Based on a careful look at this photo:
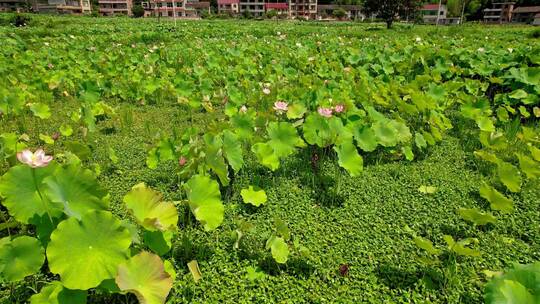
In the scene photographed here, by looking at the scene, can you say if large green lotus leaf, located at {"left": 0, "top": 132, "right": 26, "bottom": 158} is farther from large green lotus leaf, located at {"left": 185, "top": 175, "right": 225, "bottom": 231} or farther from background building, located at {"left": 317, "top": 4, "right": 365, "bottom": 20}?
background building, located at {"left": 317, "top": 4, "right": 365, "bottom": 20}

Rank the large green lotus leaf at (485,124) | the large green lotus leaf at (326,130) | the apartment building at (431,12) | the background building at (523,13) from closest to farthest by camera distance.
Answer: the large green lotus leaf at (326,130) → the large green lotus leaf at (485,124) → the background building at (523,13) → the apartment building at (431,12)

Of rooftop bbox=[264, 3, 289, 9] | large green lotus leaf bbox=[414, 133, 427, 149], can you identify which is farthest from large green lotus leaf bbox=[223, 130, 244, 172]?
rooftop bbox=[264, 3, 289, 9]

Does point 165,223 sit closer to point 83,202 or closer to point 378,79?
point 83,202

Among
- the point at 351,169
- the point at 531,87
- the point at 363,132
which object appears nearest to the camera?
the point at 351,169

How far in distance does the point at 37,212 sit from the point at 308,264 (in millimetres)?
1256

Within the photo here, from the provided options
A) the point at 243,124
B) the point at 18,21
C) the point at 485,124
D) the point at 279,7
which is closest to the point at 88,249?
the point at 243,124

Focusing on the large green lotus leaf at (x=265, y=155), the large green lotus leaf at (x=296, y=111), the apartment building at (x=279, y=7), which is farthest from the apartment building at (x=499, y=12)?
the large green lotus leaf at (x=265, y=155)

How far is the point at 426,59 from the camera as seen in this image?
5438 mm

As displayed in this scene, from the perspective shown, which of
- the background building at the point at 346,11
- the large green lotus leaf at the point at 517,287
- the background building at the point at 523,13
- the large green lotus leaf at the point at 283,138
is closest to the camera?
the large green lotus leaf at the point at 517,287

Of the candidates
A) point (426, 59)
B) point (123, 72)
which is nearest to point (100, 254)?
point (123, 72)

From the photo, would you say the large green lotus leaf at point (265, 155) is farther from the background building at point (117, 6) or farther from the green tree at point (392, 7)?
the background building at point (117, 6)

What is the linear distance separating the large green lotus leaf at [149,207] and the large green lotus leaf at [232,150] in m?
0.78

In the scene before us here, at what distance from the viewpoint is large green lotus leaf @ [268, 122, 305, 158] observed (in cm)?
253

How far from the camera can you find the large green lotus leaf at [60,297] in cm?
129
